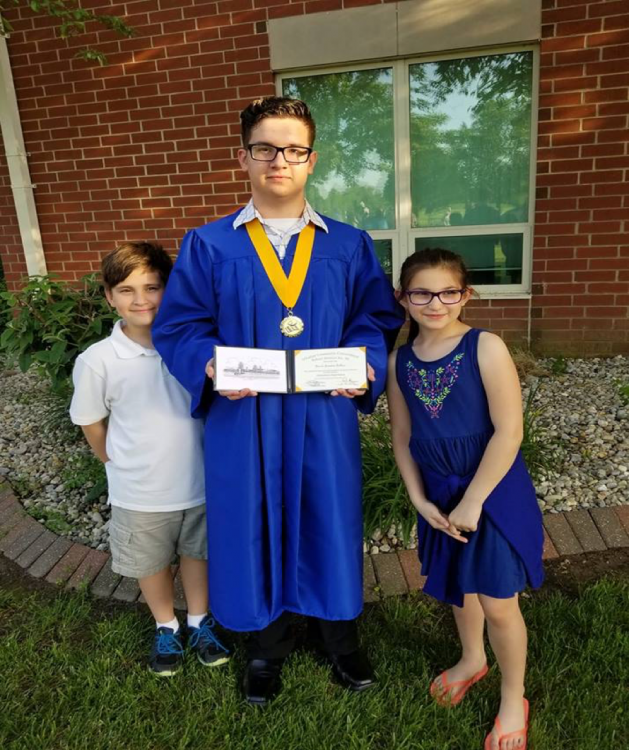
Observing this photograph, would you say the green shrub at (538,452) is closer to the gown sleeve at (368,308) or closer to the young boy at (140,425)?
the gown sleeve at (368,308)

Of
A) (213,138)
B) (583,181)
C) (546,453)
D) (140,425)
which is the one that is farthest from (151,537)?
(583,181)

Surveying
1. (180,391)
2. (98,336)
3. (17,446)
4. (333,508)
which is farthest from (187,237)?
(17,446)

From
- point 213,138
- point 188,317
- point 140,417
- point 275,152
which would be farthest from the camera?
point 213,138

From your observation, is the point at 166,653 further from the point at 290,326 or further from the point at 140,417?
the point at 290,326

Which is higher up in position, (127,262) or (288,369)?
(127,262)

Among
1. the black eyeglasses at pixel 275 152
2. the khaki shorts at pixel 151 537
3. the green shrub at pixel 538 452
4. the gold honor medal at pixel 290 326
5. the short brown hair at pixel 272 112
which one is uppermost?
the short brown hair at pixel 272 112

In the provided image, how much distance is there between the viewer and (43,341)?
3.32 metres

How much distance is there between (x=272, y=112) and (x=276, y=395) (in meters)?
0.87

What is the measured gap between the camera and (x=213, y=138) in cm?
533

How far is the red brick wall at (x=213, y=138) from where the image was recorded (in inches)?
186

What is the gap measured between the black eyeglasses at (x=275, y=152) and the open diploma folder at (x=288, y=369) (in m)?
0.59

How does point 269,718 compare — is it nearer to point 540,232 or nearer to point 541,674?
point 541,674

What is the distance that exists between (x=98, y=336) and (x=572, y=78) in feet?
13.5

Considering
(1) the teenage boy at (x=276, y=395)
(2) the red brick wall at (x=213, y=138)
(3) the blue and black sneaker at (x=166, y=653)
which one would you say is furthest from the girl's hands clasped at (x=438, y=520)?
(2) the red brick wall at (x=213, y=138)
